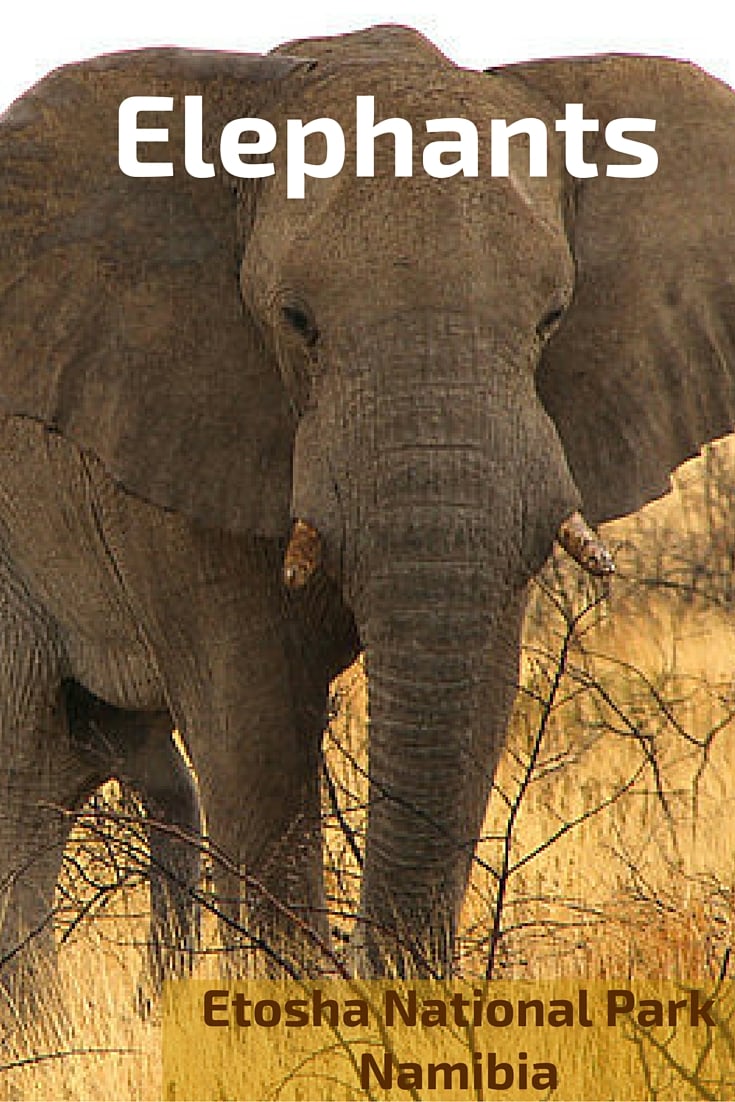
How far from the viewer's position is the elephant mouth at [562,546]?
16.3 ft

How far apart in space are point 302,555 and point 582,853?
2.39 metres

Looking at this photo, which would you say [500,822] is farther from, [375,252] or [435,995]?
[375,252]

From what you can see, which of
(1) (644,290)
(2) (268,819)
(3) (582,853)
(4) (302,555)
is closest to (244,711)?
(2) (268,819)

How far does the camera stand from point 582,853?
7.18 meters

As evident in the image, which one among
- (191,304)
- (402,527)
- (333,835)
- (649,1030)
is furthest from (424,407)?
(333,835)

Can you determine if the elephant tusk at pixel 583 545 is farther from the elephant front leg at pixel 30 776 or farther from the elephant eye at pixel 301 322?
the elephant front leg at pixel 30 776

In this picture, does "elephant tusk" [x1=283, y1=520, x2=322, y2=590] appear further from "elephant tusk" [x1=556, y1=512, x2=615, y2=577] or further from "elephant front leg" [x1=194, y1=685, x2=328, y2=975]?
"elephant front leg" [x1=194, y1=685, x2=328, y2=975]

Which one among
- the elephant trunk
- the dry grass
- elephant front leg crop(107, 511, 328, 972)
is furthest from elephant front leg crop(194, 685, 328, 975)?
the elephant trunk

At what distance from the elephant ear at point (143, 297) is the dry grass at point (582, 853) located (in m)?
0.66

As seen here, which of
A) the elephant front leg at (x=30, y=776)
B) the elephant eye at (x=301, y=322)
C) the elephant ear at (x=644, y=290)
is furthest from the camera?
the elephant front leg at (x=30, y=776)

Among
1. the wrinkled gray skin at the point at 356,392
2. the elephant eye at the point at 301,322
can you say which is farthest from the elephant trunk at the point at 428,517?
the elephant eye at the point at 301,322

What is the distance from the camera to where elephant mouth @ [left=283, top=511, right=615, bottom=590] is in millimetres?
4973

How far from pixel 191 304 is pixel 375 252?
0.67 m

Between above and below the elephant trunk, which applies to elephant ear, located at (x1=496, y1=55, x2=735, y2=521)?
above
